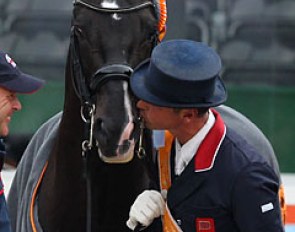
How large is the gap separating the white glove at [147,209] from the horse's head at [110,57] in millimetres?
196

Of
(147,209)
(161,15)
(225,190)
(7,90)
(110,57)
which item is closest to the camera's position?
(225,190)

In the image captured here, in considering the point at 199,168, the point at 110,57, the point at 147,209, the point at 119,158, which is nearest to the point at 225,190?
the point at 199,168

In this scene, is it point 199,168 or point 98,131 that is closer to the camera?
point 199,168

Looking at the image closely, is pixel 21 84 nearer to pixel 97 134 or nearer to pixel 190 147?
pixel 97 134

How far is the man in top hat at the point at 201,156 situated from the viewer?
2.35m

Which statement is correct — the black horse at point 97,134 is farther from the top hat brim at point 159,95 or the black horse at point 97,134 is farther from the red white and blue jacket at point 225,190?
the red white and blue jacket at point 225,190

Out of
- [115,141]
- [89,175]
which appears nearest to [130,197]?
[89,175]

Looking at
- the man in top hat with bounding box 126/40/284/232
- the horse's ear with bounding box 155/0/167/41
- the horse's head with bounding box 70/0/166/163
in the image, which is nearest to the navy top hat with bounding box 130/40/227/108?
the man in top hat with bounding box 126/40/284/232

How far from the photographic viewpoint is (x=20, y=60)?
586 centimetres

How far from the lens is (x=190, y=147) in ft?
8.13

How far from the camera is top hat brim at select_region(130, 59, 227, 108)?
2400mm

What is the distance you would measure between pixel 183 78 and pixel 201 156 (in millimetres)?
223

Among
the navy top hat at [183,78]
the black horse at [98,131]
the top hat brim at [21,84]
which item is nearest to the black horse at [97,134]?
the black horse at [98,131]

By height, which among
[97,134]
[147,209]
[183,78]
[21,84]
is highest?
[183,78]
